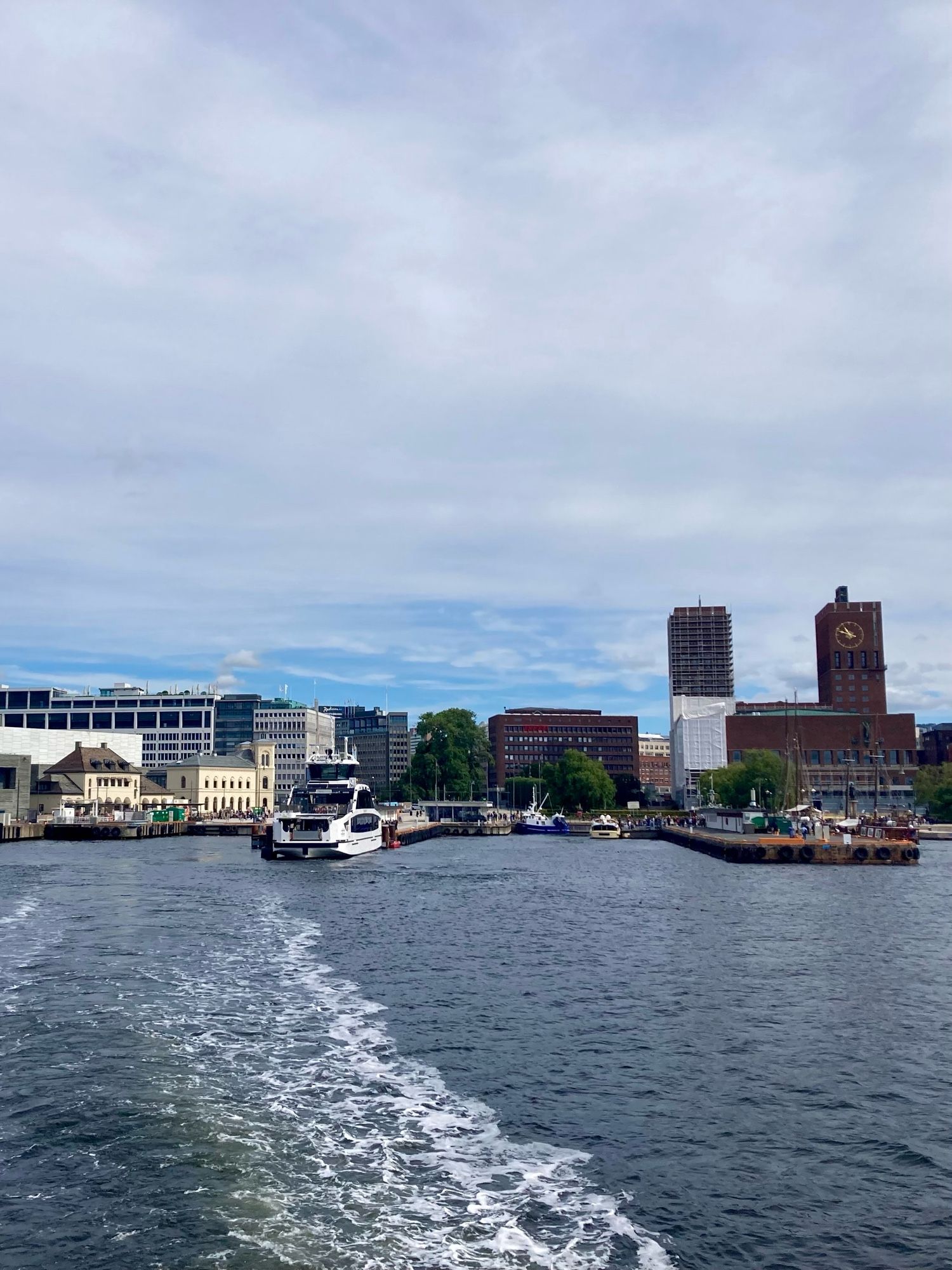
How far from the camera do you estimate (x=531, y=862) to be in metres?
107

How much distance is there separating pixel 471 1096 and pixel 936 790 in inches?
6502

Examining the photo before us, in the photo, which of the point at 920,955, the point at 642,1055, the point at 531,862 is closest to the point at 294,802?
the point at 531,862

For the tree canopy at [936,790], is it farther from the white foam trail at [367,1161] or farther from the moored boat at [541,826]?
the white foam trail at [367,1161]

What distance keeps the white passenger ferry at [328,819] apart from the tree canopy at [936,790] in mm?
95534

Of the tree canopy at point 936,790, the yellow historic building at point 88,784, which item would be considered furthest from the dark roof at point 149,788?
the tree canopy at point 936,790

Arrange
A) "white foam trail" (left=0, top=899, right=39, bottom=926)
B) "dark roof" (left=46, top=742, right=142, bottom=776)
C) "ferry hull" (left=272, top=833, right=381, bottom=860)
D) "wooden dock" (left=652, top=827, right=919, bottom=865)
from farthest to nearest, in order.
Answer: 1. "dark roof" (left=46, top=742, right=142, bottom=776)
2. "wooden dock" (left=652, top=827, right=919, bottom=865)
3. "ferry hull" (left=272, top=833, right=381, bottom=860)
4. "white foam trail" (left=0, top=899, right=39, bottom=926)

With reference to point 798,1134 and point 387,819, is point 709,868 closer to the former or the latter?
point 387,819

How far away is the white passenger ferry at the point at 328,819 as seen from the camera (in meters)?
98.1

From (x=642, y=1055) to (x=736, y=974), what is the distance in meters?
12.7

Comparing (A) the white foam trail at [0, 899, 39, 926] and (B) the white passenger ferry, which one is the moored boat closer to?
(B) the white passenger ferry

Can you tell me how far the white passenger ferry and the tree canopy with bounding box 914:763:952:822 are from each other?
9553cm

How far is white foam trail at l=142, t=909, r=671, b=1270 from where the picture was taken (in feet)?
52.9

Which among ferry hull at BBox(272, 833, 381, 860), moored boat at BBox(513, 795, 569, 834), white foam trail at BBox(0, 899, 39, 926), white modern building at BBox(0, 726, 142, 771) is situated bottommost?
moored boat at BBox(513, 795, 569, 834)

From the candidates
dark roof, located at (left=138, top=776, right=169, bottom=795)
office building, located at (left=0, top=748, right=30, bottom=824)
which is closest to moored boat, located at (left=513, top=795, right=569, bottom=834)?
dark roof, located at (left=138, top=776, right=169, bottom=795)
